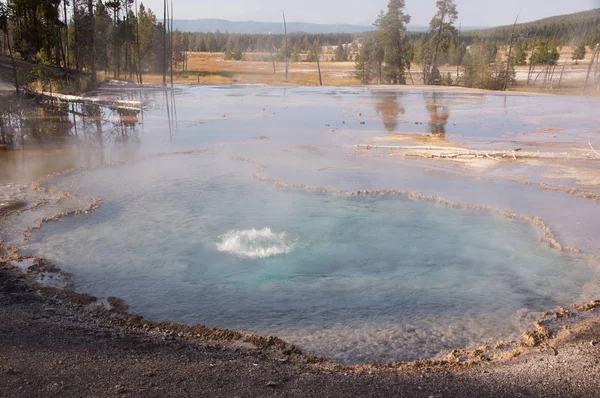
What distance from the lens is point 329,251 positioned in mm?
7820

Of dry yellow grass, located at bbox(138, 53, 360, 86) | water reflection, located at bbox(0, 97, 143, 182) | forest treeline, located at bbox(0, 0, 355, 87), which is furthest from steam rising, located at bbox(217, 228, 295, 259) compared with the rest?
dry yellow grass, located at bbox(138, 53, 360, 86)

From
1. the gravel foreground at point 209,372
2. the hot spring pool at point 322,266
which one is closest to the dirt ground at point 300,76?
the hot spring pool at point 322,266

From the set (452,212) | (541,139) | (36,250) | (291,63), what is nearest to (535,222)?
(452,212)

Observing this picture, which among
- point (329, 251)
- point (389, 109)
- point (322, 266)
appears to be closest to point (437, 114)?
point (389, 109)

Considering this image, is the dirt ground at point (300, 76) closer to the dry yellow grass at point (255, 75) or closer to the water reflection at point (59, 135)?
the dry yellow grass at point (255, 75)

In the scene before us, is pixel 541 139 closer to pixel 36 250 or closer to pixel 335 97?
pixel 36 250

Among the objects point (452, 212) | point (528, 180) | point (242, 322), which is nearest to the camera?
point (242, 322)

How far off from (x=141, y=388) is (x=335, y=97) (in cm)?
3124

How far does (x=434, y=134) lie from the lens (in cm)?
1827

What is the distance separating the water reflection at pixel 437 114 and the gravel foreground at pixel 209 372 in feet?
47.8

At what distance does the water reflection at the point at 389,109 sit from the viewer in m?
21.0

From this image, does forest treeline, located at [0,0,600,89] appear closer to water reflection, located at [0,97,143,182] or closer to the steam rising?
water reflection, located at [0,97,143,182]

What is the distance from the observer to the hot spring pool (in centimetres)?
580

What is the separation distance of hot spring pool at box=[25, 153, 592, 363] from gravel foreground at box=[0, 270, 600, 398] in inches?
26.9
